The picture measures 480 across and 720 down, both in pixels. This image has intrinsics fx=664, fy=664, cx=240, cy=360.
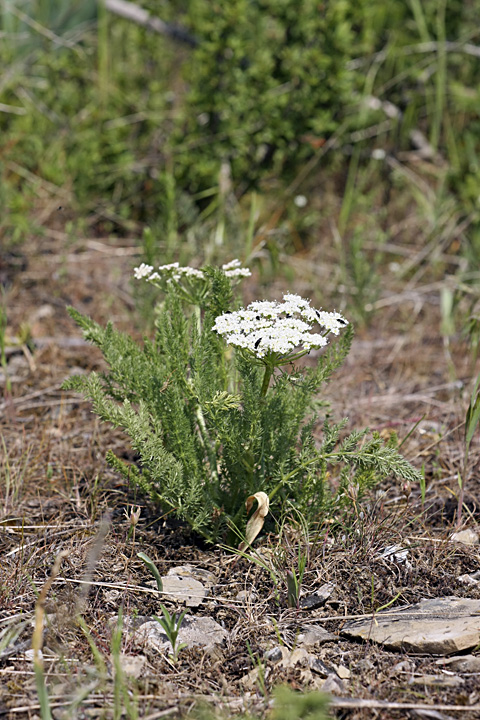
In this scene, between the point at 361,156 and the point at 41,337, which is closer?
the point at 41,337

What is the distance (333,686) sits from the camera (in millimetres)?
1626

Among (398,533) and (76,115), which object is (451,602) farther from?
(76,115)

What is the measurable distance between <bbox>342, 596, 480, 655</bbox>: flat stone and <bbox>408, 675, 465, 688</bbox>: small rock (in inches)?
3.5

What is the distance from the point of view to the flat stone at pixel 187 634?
1744 mm

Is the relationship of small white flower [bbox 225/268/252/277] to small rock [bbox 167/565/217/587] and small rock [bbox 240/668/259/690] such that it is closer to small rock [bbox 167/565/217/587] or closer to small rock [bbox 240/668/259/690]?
small rock [bbox 167/565/217/587]

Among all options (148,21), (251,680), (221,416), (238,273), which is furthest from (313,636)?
(148,21)

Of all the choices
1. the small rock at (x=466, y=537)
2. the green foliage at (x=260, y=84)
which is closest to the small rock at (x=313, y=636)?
the small rock at (x=466, y=537)

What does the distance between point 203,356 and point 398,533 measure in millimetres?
849

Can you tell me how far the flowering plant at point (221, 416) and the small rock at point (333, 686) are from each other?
0.51 meters

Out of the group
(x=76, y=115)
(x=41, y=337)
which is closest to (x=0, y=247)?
(x=41, y=337)

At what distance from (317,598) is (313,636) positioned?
150 mm

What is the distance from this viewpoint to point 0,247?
4.00 m

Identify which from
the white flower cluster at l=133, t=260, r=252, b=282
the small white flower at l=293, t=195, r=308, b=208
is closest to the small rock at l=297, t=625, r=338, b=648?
the white flower cluster at l=133, t=260, r=252, b=282

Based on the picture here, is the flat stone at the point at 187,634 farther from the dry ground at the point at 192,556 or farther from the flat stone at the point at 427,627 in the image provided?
the flat stone at the point at 427,627
